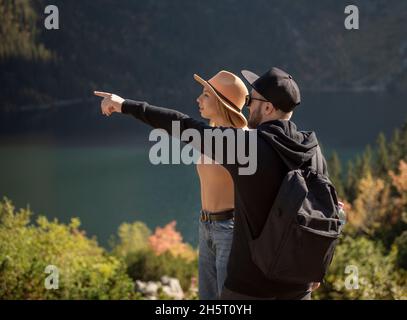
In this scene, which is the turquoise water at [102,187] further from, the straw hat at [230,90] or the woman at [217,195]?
the straw hat at [230,90]

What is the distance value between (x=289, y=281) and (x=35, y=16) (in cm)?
14611

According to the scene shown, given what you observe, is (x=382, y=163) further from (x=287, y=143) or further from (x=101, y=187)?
(x=287, y=143)

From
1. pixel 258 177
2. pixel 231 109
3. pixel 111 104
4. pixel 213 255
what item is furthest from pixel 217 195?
pixel 111 104

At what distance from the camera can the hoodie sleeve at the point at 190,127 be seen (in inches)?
90.2

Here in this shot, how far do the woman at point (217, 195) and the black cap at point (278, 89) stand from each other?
0.34m

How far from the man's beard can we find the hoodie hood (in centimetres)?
10

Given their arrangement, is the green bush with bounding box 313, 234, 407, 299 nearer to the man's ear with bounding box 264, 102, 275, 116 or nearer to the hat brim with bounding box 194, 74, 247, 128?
the hat brim with bounding box 194, 74, 247, 128

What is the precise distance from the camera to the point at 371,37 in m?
168

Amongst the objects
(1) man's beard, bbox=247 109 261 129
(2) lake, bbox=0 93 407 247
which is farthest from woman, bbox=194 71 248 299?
(2) lake, bbox=0 93 407 247

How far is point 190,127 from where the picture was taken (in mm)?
2332

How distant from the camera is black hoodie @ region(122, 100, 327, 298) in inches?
90.4

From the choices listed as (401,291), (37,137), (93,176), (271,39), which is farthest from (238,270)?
(271,39)

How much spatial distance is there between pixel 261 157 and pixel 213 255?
2.44 ft

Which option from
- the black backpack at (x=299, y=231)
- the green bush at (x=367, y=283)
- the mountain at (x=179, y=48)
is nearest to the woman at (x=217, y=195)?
the black backpack at (x=299, y=231)
